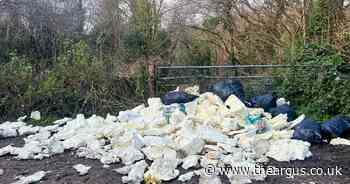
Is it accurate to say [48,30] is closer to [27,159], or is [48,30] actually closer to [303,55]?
[27,159]

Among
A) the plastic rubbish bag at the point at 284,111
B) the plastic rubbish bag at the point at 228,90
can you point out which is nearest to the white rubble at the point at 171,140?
the plastic rubbish bag at the point at 284,111

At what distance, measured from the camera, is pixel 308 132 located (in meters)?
4.41

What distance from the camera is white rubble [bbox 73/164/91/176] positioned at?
3615 mm

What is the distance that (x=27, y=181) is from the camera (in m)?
3.43

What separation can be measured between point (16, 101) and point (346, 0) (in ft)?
21.9

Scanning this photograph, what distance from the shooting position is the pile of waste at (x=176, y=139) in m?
3.60

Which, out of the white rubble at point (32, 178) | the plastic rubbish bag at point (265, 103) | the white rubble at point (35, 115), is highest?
the plastic rubbish bag at point (265, 103)

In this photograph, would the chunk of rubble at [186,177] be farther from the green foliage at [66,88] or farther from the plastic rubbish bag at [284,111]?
the green foliage at [66,88]

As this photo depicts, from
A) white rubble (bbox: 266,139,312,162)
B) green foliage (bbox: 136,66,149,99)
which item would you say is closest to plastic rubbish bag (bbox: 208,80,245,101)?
green foliage (bbox: 136,66,149,99)

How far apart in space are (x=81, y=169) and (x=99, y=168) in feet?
0.56

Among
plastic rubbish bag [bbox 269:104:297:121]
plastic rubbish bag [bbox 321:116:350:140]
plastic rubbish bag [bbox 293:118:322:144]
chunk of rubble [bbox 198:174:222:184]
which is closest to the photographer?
chunk of rubble [bbox 198:174:222:184]

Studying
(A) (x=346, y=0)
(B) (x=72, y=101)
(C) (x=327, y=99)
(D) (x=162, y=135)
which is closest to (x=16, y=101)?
(B) (x=72, y=101)

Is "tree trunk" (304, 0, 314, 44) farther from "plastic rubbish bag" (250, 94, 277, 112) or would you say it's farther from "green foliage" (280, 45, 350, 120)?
"plastic rubbish bag" (250, 94, 277, 112)

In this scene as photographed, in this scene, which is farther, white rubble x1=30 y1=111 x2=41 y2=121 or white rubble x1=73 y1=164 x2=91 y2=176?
white rubble x1=30 y1=111 x2=41 y2=121
